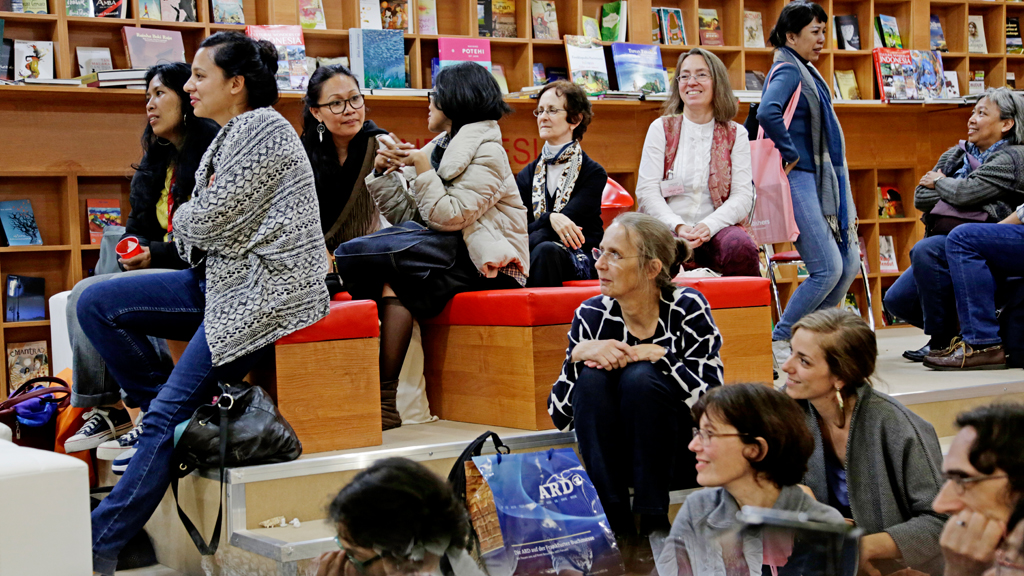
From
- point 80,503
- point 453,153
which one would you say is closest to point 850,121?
point 453,153

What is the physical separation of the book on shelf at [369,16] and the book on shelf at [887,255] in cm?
383

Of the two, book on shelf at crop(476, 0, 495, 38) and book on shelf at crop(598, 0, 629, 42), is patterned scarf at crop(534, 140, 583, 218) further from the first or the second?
book on shelf at crop(598, 0, 629, 42)

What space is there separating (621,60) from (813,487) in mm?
4091

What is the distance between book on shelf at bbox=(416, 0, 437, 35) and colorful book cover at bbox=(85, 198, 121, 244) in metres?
1.93

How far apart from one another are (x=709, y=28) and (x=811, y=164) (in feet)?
9.08

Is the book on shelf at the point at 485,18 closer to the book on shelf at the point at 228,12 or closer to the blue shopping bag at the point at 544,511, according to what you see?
the book on shelf at the point at 228,12

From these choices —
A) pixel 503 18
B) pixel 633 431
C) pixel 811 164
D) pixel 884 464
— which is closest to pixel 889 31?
pixel 503 18

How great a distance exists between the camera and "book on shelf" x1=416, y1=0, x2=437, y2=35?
5379 millimetres

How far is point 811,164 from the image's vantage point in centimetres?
365

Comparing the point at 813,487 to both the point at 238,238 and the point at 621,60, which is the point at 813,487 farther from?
the point at 621,60

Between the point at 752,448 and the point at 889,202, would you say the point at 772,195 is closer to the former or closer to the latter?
the point at 752,448

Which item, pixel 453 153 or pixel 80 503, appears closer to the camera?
pixel 80 503

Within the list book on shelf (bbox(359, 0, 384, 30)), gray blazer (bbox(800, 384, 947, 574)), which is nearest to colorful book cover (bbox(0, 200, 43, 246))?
book on shelf (bbox(359, 0, 384, 30))

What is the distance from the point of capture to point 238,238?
2.32m
